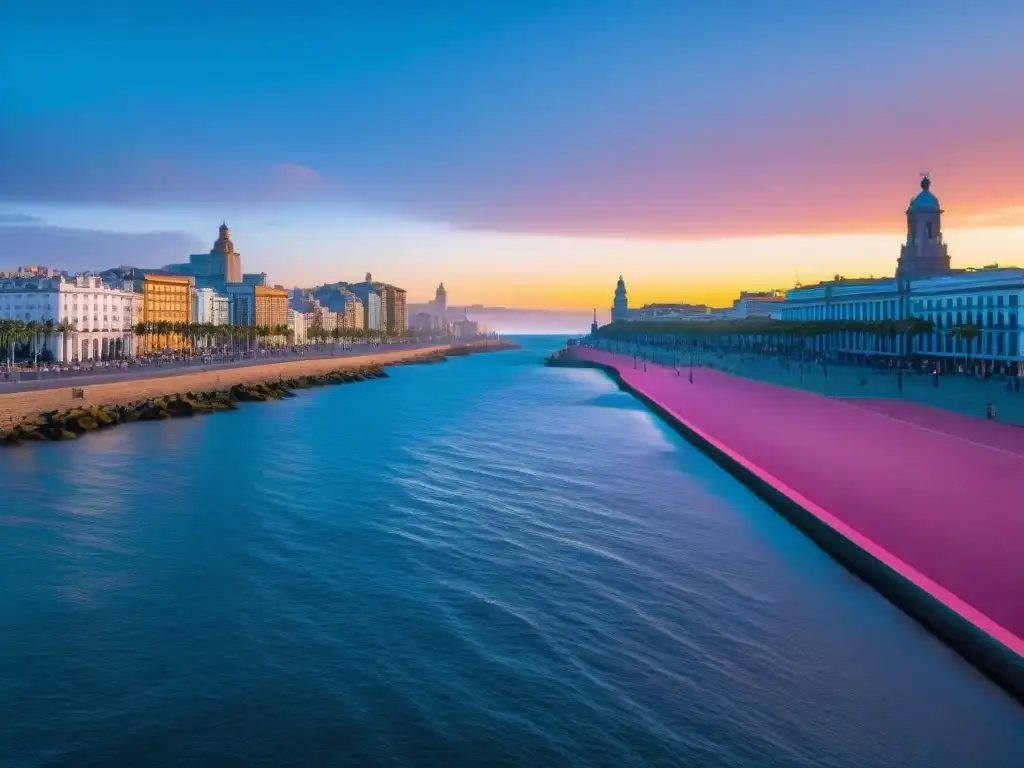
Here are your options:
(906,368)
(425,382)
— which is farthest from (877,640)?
(425,382)

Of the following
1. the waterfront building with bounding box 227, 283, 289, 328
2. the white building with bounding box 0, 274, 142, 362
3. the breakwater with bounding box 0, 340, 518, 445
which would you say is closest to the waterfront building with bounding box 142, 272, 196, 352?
the white building with bounding box 0, 274, 142, 362

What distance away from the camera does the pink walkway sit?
636 inches

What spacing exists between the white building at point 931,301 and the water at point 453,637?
57025 millimetres

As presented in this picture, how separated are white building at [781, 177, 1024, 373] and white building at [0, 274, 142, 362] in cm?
8523

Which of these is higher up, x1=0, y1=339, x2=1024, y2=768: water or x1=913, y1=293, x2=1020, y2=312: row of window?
x1=913, y1=293, x2=1020, y2=312: row of window

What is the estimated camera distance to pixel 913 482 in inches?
A: 1009

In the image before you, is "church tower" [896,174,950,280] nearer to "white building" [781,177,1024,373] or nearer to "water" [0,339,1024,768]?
"white building" [781,177,1024,373]

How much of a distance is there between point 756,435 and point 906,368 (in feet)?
194

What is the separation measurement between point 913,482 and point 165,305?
126714 mm

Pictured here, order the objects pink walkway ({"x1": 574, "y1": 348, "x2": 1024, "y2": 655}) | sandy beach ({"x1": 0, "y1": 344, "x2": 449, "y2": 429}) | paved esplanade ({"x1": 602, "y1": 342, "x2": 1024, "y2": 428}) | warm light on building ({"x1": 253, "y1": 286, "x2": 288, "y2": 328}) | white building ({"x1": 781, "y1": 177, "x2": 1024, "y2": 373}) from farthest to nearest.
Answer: warm light on building ({"x1": 253, "y1": 286, "x2": 288, "y2": 328}) < white building ({"x1": 781, "y1": 177, "x2": 1024, "y2": 373}) < paved esplanade ({"x1": 602, "y1": 342, "x2": 1024, "y2": 428}) < sandy beach ({"x1": 0, "y1": 344, "x2": 449, "y2": 429}) < pink walkway ({"x1": 574, "y1": 348, "x2": 1024, "y2": 655})

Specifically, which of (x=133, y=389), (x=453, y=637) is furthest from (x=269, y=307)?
(x=453, y=637)

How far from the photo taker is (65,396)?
46.3m

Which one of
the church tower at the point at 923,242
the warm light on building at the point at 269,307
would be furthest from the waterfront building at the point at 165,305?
the church tower at the point at 923,242

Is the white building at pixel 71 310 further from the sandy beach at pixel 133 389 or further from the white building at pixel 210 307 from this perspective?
the white building at pixel 210 307
